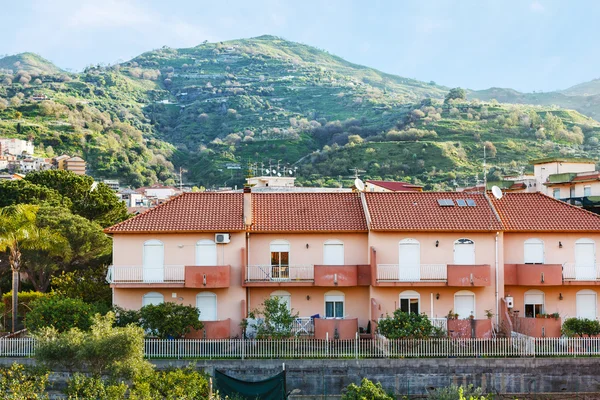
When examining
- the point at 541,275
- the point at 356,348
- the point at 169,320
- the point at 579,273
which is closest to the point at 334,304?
the point at 356,348

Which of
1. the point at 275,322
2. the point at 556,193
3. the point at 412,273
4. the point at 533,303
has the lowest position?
the point at 275,322

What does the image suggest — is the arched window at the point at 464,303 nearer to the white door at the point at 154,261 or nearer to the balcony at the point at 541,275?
the balcony at the point at 541,275

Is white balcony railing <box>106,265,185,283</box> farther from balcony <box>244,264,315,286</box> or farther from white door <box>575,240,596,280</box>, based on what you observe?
white door <box>575,240,596,280</box>

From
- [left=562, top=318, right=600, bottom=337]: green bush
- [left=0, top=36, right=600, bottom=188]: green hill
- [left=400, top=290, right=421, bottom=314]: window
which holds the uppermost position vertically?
[left=0, top=36, right=600, bottom=188]: green hill

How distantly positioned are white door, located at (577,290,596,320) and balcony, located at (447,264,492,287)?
5.15 m

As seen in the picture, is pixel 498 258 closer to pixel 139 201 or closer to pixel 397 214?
pixel 397 214

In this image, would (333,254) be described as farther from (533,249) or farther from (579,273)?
(579,273)

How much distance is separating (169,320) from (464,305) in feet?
43.1

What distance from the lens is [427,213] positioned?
119ft

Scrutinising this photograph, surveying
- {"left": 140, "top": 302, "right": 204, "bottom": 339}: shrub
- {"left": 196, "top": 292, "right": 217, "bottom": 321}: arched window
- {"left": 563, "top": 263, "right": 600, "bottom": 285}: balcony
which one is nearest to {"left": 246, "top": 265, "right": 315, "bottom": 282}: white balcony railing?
{"left": 196, "top": 292, "right": 217, "bottom": 321}: arched window

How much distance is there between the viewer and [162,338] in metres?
31.0

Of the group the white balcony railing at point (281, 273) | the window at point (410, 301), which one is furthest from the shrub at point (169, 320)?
the window at point (410, 301)

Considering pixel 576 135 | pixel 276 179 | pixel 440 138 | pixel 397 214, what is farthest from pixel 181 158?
pixel 397 214

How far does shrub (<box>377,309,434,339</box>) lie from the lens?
2998cm
